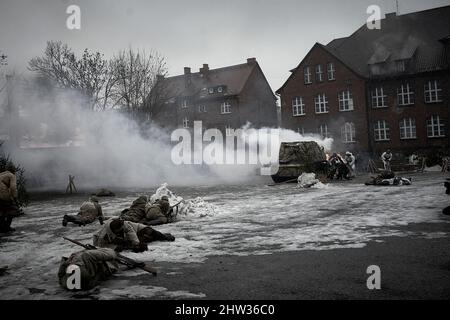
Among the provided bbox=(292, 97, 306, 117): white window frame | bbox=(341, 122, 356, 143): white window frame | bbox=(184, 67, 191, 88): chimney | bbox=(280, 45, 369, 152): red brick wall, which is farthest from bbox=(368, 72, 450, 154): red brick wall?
bbox=(184, 67, 191, 88): chimney

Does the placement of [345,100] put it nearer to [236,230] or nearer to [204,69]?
[204,69]

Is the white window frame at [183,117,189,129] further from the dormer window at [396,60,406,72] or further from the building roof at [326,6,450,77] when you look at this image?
the dormer window at [396,60,406,72]

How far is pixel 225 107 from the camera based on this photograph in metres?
42.7

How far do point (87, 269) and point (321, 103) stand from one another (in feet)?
105

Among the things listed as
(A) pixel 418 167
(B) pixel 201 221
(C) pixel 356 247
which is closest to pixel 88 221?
(B) pixel 201 221

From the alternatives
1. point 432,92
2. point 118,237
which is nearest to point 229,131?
point 432,92

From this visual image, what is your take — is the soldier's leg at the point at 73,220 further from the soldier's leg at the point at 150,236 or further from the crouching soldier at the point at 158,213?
the soldier's leg at the point at 150,236

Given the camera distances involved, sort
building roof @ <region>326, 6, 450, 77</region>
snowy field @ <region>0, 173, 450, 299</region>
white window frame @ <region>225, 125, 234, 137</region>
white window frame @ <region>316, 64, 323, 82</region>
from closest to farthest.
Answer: snowy field @ <region>0, 173, 450, 299</region> < building roof @ <region>326, 6, 450, 77</region> < white window frame @ <region>316, 64, 323, 82</region> < white window frame @ <region>225, 125, 234, 137</region>

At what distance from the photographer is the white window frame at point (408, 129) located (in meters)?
30.7

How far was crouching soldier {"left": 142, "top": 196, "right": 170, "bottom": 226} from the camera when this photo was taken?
1071 centimetres

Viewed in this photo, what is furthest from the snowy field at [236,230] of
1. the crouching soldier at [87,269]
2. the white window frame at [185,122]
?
the white window frame at [185,122]

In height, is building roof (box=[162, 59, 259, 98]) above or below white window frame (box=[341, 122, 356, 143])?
above
